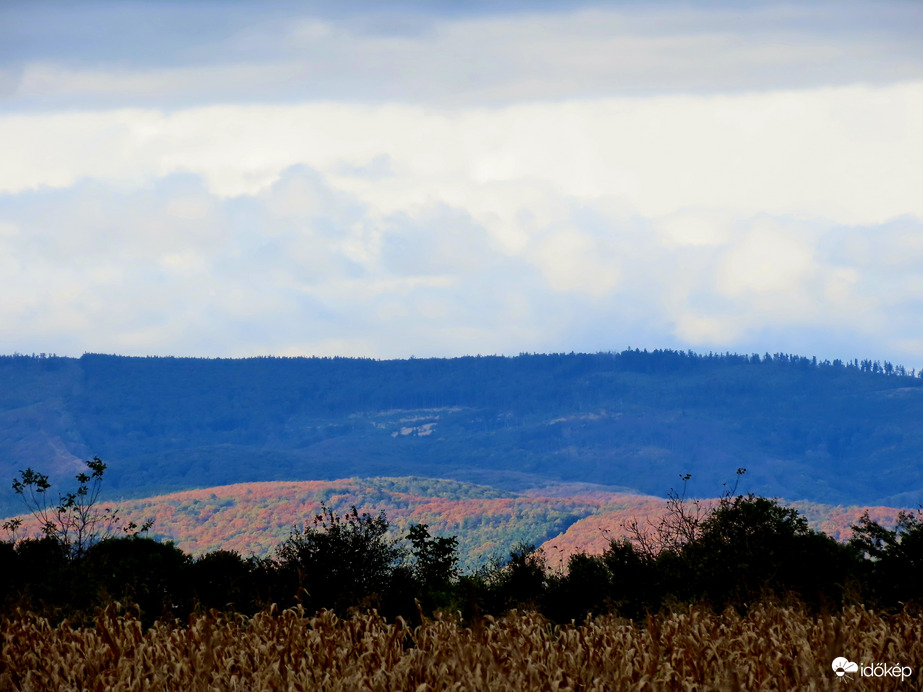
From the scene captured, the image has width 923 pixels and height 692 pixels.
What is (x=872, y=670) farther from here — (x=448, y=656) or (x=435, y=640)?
(x=435, y=640)

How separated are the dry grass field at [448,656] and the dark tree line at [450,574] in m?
10.0

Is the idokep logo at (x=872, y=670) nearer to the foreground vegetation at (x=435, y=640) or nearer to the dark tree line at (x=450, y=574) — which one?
the foreground vegetation at (x=435, y=640)

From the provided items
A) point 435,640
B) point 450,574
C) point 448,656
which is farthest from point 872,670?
point 450,574

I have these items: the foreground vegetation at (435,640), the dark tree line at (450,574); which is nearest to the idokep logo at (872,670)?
the foreground vegetation at (435,640)

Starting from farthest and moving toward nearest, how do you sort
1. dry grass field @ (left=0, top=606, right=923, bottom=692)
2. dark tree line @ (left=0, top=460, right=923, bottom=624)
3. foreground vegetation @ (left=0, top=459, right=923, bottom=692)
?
1. dark tree line @ (left=0, top=460, right=923, bottom=624)
2. foreground vegetation @ (left=0, top=459, right=923, bottom=692)
3. dry grass field @ (left=0, top=606, right=923, bottom=692)

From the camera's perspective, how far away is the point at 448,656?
15.1 m

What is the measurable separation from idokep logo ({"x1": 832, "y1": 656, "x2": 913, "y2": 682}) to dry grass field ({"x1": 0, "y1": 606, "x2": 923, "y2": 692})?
0.09m

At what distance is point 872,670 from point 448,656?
17.9ft

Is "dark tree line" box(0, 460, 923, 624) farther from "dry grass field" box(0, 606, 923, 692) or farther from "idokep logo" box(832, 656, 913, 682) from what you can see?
"idokep logo" box(832, 656, 913, 682)

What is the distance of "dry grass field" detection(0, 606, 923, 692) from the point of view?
46.8 feet

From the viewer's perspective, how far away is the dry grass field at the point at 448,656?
14.2m

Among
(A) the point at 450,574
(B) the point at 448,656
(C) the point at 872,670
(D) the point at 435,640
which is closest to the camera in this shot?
(C) the point at 872,670

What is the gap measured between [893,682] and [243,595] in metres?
19.6

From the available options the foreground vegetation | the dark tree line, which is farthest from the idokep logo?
the dark tree line
